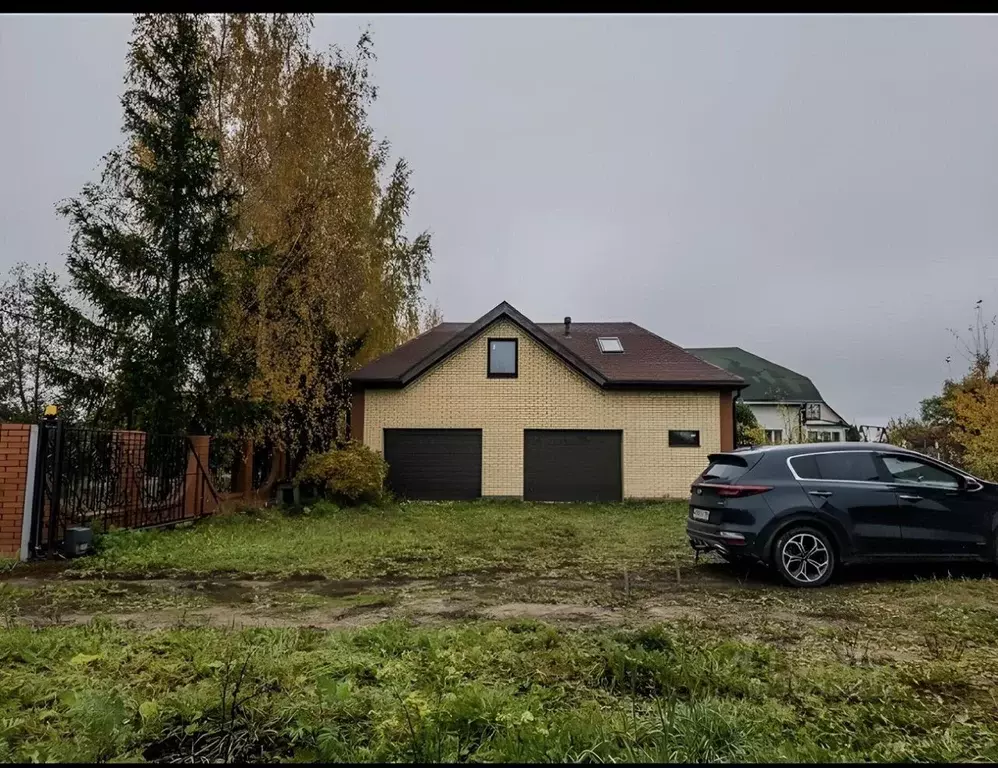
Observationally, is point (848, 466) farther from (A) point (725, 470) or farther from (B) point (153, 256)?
(B) point (153, 256)

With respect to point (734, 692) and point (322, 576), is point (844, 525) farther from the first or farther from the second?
point (322, 576)

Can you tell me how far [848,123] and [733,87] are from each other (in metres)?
3.31

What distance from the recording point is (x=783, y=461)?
7223mm

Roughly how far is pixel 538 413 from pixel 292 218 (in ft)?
28.0

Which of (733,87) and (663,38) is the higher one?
(733,87)

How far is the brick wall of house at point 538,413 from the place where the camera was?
17734 millimetres

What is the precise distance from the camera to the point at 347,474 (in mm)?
15617

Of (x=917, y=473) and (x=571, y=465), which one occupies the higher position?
(x=917, y=473)

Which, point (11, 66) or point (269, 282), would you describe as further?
point (269, 282)

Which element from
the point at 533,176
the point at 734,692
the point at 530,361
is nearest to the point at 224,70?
the point at 533,176

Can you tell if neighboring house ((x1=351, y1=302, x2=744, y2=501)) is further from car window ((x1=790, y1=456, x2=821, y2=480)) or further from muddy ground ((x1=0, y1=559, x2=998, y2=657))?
car window ((x1=790, y1=456, x2=821, y2=480))

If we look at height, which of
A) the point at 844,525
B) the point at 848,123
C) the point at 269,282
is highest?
the point at 269,282

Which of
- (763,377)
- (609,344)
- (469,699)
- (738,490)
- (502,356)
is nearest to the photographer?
(469,699)

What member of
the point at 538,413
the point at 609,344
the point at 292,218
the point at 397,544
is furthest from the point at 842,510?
the point at 292,218
